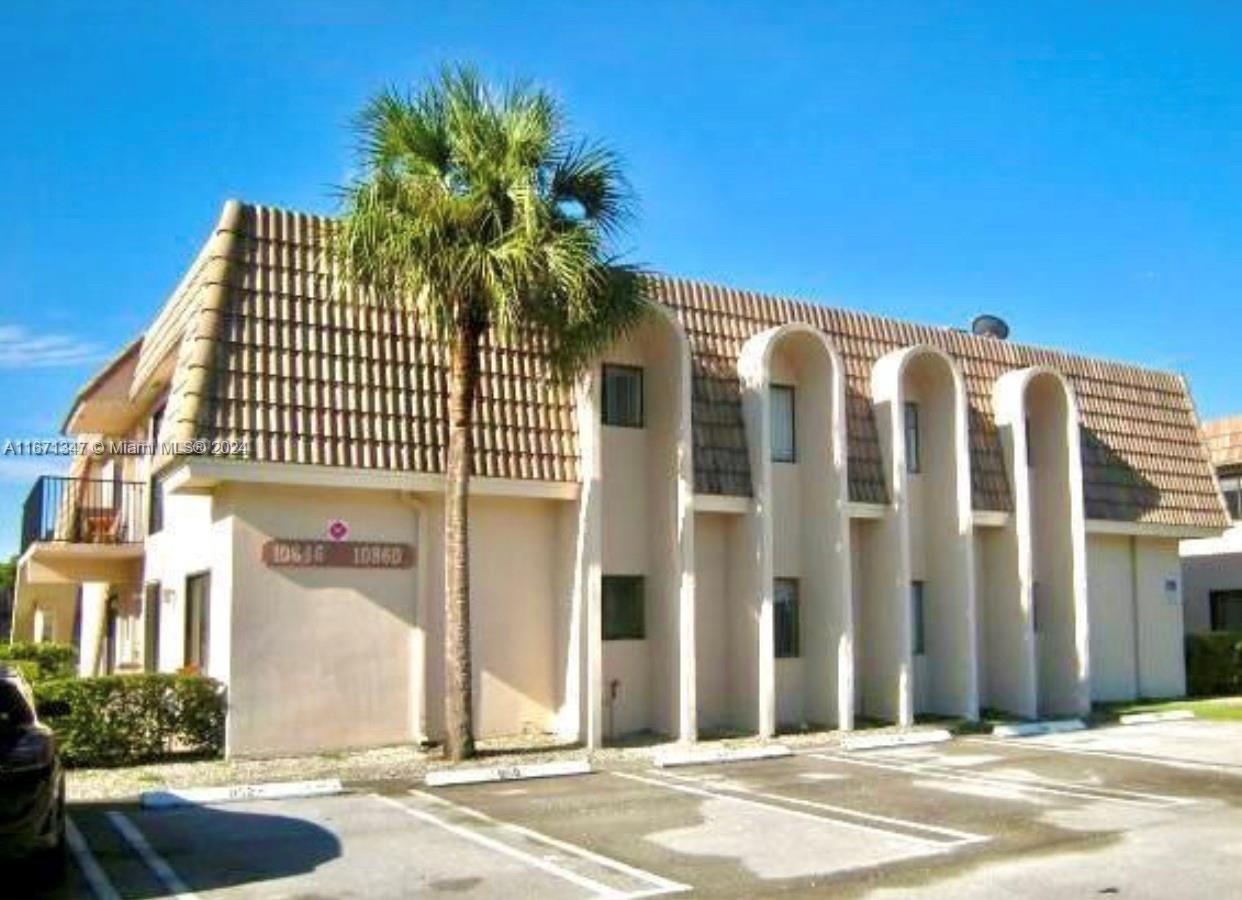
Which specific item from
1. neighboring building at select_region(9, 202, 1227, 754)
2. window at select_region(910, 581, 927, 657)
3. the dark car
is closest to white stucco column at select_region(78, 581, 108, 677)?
neighboring building at select_region(9, 202, 1227, 754)

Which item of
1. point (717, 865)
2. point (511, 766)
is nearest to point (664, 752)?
point (511, 766)

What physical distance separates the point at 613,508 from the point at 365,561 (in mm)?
3755

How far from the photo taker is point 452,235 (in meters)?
14.4

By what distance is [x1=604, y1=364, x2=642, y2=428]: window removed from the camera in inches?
707

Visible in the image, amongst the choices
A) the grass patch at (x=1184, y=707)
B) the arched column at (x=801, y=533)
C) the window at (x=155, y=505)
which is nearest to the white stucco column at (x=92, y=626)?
the window at (x=155, y=505)

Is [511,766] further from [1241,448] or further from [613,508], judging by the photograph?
[1241,448]

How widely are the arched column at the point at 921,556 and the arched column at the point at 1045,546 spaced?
118cm

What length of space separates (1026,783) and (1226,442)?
19165mm

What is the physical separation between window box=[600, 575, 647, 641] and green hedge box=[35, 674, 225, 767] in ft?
17.9

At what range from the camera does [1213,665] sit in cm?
2538

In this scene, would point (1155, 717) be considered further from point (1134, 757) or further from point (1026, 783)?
point (1026, 783)

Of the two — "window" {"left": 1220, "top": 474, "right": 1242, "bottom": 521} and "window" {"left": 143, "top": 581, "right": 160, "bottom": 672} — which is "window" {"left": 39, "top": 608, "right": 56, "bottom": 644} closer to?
"window" {"left": 143, "top": 581, "right": 160, "bottom": 672}

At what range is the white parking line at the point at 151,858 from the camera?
8680 millimetres

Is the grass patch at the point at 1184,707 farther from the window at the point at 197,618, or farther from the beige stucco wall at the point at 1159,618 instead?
the window at the point at 197,618
